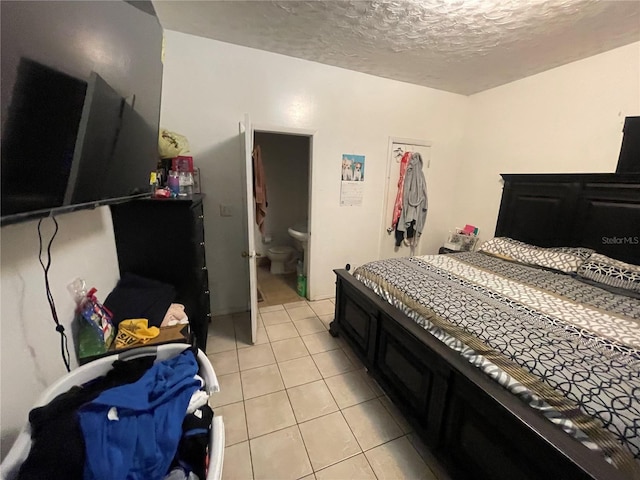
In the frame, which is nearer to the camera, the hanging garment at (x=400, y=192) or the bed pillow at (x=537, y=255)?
the bed pillow at (x=537, y=255)

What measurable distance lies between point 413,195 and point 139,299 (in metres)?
3.03

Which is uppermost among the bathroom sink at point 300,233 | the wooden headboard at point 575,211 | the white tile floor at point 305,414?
the wooden headboard at point 575,211

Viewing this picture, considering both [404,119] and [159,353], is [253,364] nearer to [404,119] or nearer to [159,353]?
[159,353]

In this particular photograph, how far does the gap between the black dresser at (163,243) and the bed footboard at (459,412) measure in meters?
1.26

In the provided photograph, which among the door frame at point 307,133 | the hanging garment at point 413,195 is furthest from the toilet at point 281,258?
the hanging garment at point 413,195

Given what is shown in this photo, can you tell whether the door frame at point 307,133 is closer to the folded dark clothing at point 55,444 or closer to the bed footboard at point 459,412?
the bed footboard at point 459,412

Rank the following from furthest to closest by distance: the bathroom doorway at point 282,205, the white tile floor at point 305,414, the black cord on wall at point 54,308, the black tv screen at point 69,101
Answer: the bathroom doorway at point 282,205 → the white tile floor at point 305,414 → the black cord on wall at point 54,308 → the black tv screen at point 69,101

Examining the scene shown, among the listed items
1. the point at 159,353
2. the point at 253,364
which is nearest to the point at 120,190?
the point at 159,353

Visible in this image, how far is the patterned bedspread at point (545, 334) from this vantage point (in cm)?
88

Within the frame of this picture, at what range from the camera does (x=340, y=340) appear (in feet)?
7.92

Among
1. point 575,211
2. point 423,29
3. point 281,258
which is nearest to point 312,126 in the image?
point 423,29

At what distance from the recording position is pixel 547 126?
104 inches

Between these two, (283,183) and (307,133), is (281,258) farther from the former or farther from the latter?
(307,133)

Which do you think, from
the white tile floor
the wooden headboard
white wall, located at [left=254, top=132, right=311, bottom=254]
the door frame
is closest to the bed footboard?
the white tile floor
